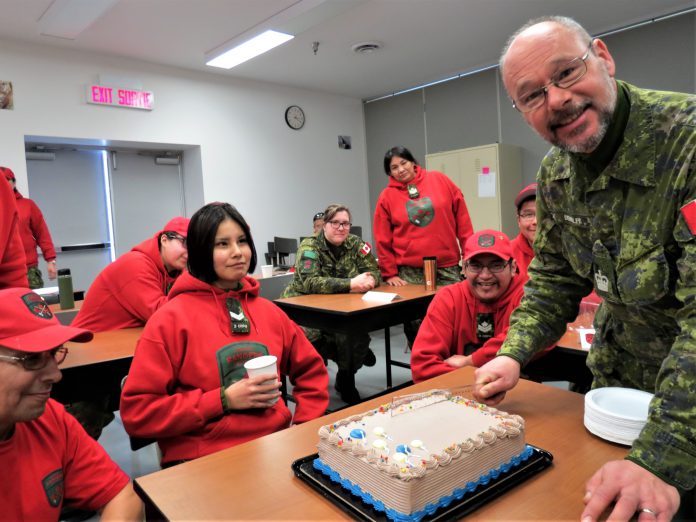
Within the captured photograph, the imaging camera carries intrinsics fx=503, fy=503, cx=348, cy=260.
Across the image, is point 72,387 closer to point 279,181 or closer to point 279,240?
point 279,240

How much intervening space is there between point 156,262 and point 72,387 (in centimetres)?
76

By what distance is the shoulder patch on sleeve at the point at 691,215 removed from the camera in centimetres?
88

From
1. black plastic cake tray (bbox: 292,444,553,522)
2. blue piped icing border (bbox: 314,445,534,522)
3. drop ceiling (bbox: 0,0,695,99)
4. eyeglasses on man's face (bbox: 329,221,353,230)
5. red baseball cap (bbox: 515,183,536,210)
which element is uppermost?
drop ceiling (bbox: 0,0,695,99)

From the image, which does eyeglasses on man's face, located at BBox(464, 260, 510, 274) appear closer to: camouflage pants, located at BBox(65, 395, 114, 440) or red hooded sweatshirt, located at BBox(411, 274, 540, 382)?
red hooded sweatshirt, located at BBox(411, 274, 540, 382)

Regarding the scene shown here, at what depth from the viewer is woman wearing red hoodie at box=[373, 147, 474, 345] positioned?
12.6 feet

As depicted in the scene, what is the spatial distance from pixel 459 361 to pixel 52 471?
144 centimetres

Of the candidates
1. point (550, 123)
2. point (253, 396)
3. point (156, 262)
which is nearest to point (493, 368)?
point (550, 123)

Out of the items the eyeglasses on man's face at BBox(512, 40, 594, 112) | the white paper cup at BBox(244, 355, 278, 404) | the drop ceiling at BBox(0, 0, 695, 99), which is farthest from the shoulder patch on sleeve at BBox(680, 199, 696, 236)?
the drop ceiling at BBox(0, 0, 695, 99)

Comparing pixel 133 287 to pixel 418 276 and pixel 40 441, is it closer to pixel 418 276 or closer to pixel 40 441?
pixel 40 441

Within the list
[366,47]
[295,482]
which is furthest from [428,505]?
[366,47]

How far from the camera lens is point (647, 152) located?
991 millimetres

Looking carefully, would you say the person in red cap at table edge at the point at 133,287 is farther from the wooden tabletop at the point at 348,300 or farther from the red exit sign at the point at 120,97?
the red exit sign at the point at 120,97

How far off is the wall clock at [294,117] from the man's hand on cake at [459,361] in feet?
18.6

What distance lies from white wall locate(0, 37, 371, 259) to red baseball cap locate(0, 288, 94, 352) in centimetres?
456
